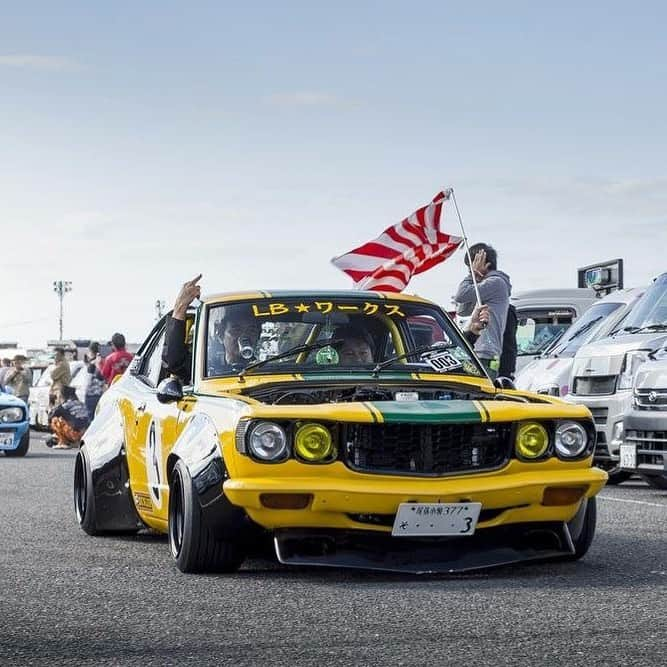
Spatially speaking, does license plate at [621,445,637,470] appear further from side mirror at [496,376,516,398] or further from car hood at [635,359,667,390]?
side mirror at [496,376,516,398]

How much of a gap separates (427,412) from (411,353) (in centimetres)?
124

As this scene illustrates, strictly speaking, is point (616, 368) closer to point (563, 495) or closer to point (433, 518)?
point (563, 495)

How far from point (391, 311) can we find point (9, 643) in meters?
3.86

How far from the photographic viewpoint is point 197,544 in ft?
24.5

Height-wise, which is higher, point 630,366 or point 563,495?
point 630,366

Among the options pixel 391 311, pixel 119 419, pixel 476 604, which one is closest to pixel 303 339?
pixel 391 311

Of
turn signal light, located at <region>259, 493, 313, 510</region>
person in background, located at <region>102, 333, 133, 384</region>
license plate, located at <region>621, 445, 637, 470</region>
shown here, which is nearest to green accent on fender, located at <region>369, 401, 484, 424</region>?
turn signal light, located at <region>259, 493, 313, 510</region>

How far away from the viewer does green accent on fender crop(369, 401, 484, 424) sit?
7281mm

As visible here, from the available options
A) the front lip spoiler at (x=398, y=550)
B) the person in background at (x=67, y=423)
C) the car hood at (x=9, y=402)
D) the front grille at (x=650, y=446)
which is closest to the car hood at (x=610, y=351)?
the front grille at (x=650, y=446)

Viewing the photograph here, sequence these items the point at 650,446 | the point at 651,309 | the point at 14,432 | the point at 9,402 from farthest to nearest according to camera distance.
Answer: the point at 9,402 → the point at 14,432 → the point at 651,309 → the point at 650,446

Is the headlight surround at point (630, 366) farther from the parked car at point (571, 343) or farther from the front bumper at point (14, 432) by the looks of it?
the front bumper at point (14, 432)

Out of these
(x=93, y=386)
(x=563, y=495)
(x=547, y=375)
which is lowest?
(x=93, y=386)

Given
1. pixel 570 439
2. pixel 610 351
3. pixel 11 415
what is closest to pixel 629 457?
pixel 610 351

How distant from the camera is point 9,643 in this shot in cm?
573
